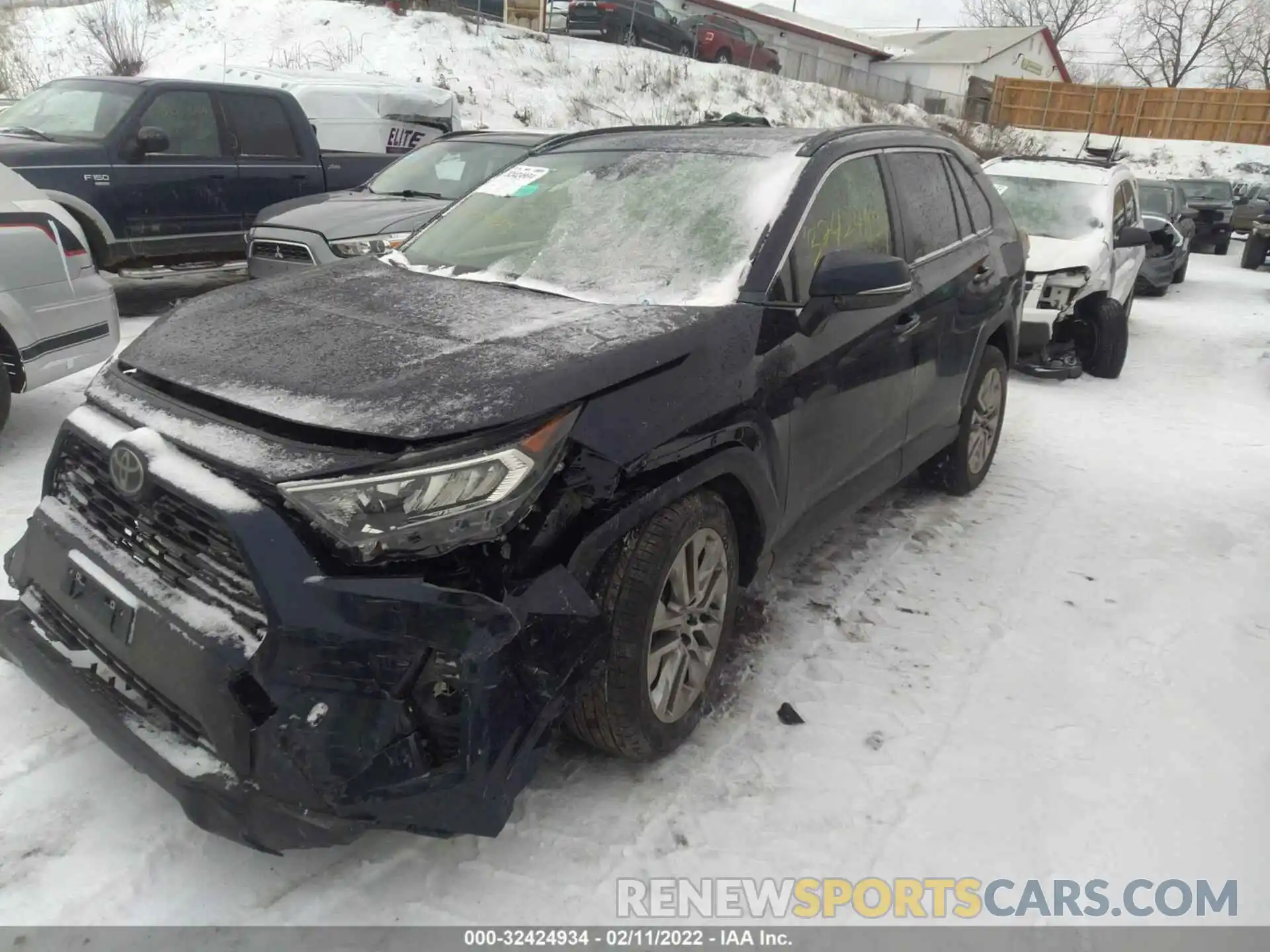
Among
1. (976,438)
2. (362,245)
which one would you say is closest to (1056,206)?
(976,438)

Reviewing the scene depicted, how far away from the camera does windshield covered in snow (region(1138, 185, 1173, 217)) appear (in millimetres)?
14984

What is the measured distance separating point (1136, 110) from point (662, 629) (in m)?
43.8

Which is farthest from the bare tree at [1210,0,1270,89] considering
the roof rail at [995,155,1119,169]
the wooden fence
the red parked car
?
the roof rail at [995,155,1119,169]

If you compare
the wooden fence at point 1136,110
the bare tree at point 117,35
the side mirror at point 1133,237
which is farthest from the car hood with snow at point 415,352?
the wooden fence at point 1136,110

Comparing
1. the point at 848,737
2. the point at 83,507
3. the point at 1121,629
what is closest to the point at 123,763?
the point at 83,507

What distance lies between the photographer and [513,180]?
3.87 metres

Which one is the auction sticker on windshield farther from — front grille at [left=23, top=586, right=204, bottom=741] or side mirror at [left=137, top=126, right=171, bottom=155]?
side mirror at [left=137, top=126, right=171, bottom=155]

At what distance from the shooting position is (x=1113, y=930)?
7.77ft

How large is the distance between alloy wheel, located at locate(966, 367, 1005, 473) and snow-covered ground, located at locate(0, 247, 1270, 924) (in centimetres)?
42

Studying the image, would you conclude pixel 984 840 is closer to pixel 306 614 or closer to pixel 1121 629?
pixel 1121 629

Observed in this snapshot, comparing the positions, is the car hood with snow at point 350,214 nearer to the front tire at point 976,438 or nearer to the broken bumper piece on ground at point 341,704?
the front tire at point 976,438

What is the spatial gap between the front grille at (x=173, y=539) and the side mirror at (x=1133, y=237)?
27.6ft

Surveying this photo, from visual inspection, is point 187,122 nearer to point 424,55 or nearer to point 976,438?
point 976,438

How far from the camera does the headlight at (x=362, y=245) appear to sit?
6.80 meters
